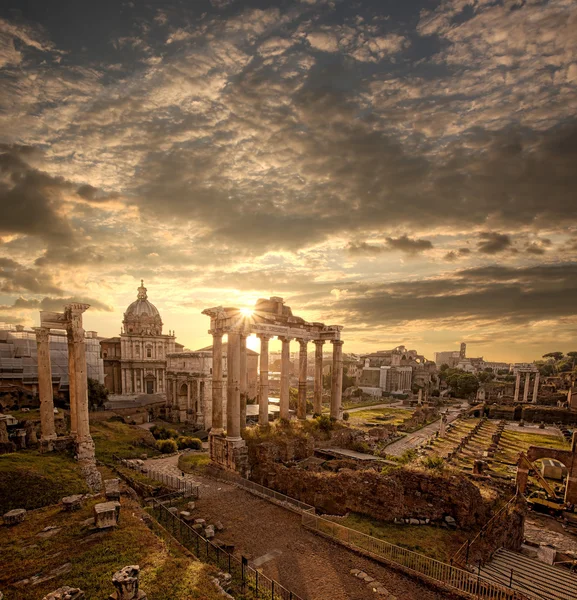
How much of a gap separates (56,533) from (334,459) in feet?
57.0

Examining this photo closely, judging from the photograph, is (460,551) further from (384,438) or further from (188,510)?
(384,438)

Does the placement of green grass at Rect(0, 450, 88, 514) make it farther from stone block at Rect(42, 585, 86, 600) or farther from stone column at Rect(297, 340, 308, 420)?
stone column at Rect(297, 340, 308, 420)

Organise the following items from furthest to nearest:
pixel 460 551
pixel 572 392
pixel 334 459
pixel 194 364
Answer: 1. pixel 572 392
2. pixel 194 364
3. pixel 334 459
4. pixel 460 551

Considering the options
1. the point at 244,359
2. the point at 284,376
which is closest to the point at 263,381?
the point at 244,359

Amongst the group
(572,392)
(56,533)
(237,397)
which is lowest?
(572,392)

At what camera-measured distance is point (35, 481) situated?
16.5 metres

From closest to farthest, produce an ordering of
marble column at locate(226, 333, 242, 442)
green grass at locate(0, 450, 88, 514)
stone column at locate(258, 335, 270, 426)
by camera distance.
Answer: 1. green grass at locate(0, 450, 88, 514)
2. marble column at locate(226, 333, 242, 442)
3. stone column at locate(258, 335, 270, 426)

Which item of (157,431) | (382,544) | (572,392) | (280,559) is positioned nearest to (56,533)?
(280,559)

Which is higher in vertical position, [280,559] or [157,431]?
[280,559]

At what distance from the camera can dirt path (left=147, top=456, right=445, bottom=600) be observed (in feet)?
37.2

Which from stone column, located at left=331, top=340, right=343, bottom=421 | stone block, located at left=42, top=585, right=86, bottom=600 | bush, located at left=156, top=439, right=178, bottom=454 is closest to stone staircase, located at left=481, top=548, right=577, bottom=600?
stone block, located at left=42, top=585, right=86, bottom=600

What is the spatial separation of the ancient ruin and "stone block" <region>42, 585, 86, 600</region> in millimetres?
14602

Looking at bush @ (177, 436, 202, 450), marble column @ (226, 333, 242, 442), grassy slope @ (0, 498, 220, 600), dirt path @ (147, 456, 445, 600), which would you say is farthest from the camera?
bush @ (177, 436, 202, 450)

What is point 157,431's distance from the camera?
131 ft
